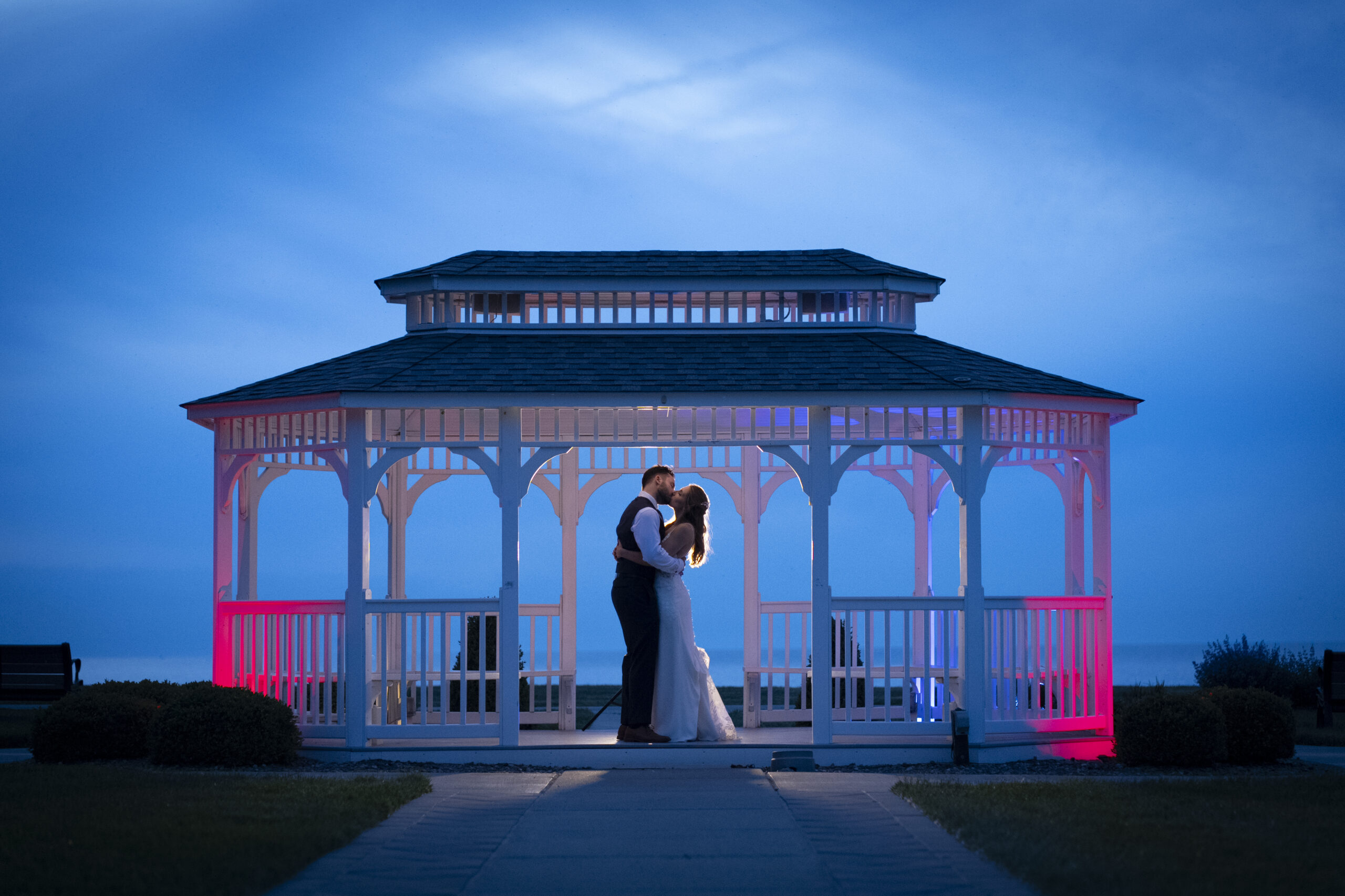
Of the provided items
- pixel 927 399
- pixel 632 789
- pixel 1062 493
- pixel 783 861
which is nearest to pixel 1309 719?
pixel 1062 493

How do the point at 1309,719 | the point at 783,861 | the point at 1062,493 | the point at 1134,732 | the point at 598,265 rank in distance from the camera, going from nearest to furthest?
1. the point at 783,861
2. the point at 1134,732
3. the point at 1062,493
4. the point at 598,265
5. the point at 1309,719

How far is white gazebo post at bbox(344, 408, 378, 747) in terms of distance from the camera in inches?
479

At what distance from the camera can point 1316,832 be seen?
8.08 meters

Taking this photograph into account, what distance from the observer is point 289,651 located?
12508 millimetres

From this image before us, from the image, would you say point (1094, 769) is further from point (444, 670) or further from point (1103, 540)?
point (444, 670)

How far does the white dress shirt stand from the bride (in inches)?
4.5

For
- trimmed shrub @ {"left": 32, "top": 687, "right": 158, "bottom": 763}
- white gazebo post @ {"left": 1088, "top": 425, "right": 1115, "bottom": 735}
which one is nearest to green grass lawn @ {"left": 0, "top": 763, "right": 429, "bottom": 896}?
trimmed shrub @ {"left": 32, "top": 687, "right": 158, "bottom": 763}

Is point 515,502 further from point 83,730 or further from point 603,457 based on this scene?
point 83,730

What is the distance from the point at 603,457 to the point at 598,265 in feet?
7.00

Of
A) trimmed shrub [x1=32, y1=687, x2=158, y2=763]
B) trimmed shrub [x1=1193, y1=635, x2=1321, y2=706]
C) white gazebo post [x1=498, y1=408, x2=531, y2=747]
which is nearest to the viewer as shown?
trimmed shrub [x1=32, y1=687, x2=158, y2=763]

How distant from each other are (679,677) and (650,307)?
13.8 ft

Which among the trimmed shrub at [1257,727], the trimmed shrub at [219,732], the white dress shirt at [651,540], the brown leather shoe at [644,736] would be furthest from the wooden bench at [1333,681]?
the trimmed shrub at [219,732]

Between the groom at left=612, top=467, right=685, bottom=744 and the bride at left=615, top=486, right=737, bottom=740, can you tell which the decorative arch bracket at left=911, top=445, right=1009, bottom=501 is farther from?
the groom at left=612, top=467, right=685, bottom=744

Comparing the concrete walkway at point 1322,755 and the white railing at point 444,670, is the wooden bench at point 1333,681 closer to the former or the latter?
the concrete walkway at point 1322,755
